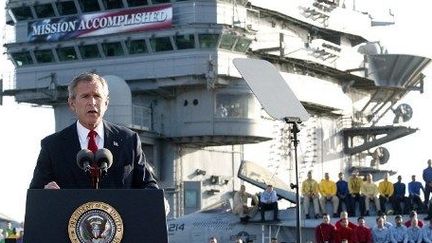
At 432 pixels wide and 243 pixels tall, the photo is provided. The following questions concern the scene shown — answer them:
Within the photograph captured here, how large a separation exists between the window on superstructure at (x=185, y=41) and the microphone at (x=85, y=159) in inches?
1484

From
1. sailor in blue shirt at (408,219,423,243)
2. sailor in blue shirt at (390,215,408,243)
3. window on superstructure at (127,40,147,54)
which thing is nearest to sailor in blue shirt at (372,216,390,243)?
sailor in blue shirt at (390,215,408,243)

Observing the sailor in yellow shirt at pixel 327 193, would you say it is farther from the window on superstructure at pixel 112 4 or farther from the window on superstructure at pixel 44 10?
the window on superstructure at pixel 44 10

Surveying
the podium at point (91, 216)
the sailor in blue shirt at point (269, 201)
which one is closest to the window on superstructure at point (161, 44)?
the sailor in blue shirt at point (269, 201)

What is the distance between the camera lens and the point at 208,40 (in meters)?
42.5

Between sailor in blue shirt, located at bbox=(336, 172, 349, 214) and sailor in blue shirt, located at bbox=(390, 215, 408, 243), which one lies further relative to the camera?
sailor in blue shirt, located at bbox=(336, 172, 349, 214)

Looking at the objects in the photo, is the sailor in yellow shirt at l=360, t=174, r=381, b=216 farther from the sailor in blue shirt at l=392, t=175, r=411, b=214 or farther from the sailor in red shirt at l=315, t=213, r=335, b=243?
the sailor in red shirt at l=315, t=213, r=335, b=243

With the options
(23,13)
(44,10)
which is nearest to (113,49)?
(44,10)

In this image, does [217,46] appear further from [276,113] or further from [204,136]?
[276,113]

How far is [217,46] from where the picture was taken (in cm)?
4259

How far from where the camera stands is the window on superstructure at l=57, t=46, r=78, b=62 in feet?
146

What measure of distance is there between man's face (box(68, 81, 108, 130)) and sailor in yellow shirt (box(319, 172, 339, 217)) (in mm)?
25425

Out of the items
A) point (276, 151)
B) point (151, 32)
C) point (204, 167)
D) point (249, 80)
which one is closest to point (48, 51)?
point (151, 32)

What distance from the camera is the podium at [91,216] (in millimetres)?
4688

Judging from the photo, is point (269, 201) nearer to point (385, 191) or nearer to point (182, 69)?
point (385, 191)
